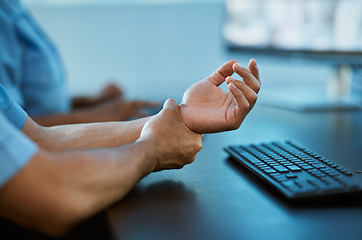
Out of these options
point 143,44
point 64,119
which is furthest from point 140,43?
point 64,119

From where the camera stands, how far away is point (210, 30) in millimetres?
2229

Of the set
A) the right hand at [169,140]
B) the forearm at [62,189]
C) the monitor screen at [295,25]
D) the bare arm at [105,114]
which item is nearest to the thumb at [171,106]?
the right hand at [169,140]

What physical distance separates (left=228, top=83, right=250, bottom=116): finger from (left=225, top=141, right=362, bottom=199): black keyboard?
9 centimetres

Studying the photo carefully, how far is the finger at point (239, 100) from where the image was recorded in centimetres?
63

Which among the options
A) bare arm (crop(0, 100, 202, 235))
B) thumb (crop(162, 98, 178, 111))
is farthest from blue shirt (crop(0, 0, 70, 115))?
bare arm (crop(0, 100, 202, 235))

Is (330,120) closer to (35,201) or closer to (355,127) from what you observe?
(355,127)

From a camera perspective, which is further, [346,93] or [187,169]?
[346,93]

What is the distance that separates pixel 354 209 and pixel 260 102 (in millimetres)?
949

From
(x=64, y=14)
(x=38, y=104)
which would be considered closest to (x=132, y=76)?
(x=64, y=14)

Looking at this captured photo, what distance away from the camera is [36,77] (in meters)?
1.27

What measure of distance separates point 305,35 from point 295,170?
3.04 ft

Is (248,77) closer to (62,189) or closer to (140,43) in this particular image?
(62,189)

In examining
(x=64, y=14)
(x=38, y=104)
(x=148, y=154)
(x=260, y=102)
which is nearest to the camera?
(x=148, y=154)

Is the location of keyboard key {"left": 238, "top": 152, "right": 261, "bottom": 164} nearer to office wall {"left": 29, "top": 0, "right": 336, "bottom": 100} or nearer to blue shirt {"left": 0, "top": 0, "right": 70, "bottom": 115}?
blue shirt {"left": 0, "top": 0, "right": 70, "bottom": 115}
